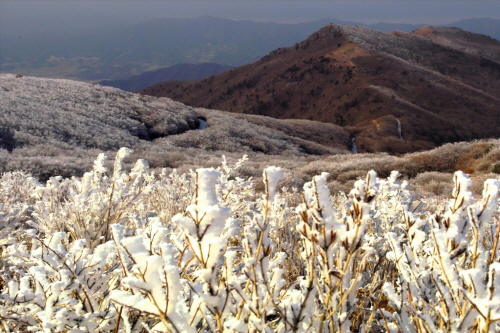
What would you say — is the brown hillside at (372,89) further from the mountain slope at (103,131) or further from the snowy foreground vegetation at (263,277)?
the snowy foreground vegetation at (263,277)

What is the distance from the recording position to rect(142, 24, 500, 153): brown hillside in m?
61.7

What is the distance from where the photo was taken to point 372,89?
69750 millimetres

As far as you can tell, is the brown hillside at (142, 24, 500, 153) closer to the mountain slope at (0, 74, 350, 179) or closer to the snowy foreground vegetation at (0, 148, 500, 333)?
the mountain slope at (0, 74, 350, 179)

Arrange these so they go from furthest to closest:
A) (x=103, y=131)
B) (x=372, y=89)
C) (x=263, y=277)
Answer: (x=372, y=89) < (x=103, y=131) < (x=263, y=277)

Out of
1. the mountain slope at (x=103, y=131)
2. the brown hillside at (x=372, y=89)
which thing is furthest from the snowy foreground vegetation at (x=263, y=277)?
the brown hillside at (x=372, y=89)

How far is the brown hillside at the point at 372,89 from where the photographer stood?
6169 centimetres

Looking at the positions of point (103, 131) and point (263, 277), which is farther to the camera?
point (103, 131)

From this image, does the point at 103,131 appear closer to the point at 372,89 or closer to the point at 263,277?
the point at 263,277

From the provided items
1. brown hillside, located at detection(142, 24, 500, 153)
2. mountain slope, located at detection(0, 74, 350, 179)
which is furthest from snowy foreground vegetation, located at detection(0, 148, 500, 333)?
brown hillside, located at detection(142, 24, 500, 153)

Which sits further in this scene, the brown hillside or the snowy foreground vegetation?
the brown hillside

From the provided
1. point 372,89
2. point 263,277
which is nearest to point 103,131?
point 263,277

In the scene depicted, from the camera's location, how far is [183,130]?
29.5 meters

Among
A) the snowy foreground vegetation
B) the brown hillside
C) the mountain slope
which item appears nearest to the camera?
the snowy foreground vegetation

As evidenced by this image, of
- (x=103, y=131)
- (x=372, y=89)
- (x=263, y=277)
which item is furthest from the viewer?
(x=372, y=89)
